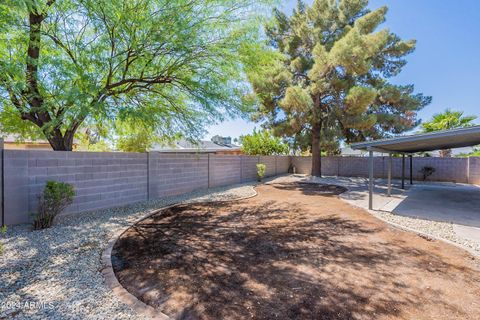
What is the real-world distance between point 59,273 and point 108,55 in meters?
5.14

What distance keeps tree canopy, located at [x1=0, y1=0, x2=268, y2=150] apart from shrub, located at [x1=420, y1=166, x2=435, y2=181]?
13.7 meters

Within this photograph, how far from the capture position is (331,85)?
45.9 ft

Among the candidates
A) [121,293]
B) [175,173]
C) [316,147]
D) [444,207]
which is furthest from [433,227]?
[316,147]

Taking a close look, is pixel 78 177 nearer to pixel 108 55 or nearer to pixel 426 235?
pixel 108 55

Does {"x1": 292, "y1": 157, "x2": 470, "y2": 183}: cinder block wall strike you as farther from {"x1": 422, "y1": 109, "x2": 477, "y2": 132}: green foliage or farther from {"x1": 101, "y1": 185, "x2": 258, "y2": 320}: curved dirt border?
{"x1": 101, "y1": 185, "x2": 258, "y2": 320}: curved dirt border

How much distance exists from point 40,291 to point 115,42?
548 centimetres

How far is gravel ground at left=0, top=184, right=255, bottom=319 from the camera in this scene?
8.03ft

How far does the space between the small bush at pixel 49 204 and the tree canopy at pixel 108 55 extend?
1.52 metres

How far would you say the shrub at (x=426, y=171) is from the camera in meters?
14.6

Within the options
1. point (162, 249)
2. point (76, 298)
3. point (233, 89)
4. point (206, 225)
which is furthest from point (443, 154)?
point (76, 298)

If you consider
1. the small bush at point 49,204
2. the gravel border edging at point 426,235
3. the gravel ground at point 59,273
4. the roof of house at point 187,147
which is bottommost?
the gravel border edging at point 426,235

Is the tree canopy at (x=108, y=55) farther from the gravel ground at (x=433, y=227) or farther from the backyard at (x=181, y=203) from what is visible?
the gravel ground at (x=433, y=227)

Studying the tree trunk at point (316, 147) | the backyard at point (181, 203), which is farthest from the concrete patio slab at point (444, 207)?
the tree trunk at point (316, 147)

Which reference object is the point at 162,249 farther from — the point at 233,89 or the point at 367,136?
the point at 367,136
